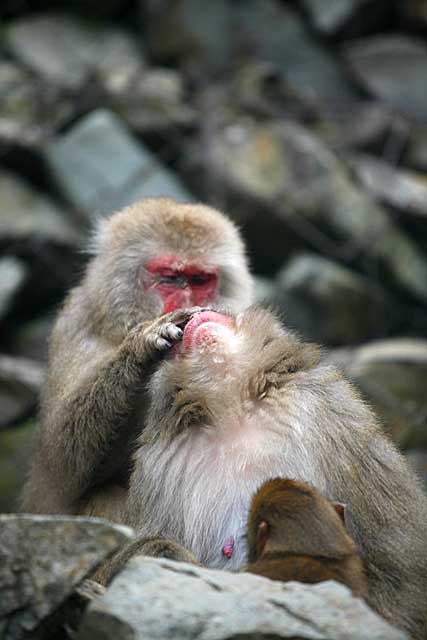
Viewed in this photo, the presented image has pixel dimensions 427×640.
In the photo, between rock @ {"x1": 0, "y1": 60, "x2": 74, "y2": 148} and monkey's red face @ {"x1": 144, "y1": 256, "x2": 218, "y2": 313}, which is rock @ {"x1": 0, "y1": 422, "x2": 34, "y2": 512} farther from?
rock @ {"x1": 0, "y1": 60, "x2": 74, "y2": 148}

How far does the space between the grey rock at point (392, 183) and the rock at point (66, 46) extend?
233 cm

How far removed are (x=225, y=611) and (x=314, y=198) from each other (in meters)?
5.99

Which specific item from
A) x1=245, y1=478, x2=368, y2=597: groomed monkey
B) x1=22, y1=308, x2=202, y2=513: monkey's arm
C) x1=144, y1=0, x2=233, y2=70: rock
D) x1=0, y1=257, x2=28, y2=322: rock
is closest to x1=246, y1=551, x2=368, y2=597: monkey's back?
x1=245, y1=478, x2=368, y2=597: groomed monkey

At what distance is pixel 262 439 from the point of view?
3.13 meters

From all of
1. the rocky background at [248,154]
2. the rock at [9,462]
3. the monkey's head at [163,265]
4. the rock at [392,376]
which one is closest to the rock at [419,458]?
the rocky background at [248,154]

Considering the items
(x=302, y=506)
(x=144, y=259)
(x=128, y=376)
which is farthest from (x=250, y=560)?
(x=144, y=259)

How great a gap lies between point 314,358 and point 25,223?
187 inches

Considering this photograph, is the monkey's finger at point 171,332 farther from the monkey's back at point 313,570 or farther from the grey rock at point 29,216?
the grey rock at point 29,216

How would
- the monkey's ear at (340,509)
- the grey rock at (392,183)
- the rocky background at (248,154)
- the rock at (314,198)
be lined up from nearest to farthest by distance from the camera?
the monkey's ear at (340,509) < the rocky background at (248,154) < the rock at (314,198) < the grey rock at (392,183)

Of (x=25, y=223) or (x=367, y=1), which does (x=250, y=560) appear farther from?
(x=367, y=1)

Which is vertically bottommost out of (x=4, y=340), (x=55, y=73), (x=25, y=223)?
(x=4, y=340)

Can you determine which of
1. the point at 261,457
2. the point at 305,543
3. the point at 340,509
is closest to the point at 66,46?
the point at 261,457

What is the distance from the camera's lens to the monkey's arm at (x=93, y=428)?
155 inches

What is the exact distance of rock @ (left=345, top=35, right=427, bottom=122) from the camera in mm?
8992
